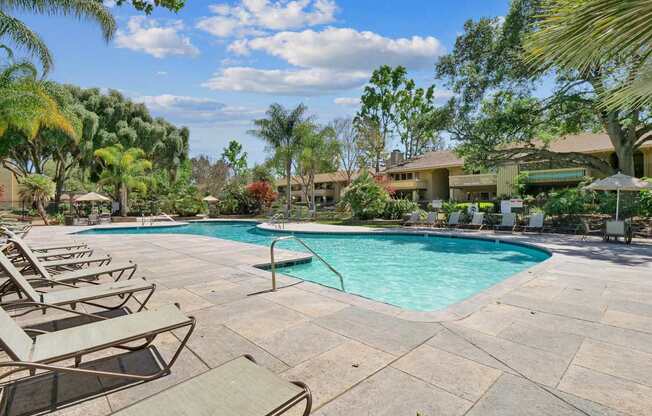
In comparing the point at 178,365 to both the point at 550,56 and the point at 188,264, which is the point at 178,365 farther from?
the point at 188,264

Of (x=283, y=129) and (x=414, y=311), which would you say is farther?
(x=283, y=129)

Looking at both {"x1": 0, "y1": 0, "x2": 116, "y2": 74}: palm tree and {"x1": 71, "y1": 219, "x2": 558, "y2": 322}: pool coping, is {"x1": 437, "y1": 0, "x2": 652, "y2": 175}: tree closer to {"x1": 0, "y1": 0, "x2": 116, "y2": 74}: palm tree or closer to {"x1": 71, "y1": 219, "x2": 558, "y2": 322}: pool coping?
{"x1": 71, "y1": 219, "x2": 558, "y2": 322}: pool coping

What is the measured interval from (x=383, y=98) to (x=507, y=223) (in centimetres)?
2628

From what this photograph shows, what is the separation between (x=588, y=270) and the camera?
23.1 feet

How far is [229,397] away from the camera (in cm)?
186

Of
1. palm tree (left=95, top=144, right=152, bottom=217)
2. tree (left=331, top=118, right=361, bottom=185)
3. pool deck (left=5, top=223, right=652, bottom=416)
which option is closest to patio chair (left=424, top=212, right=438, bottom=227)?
pool deck (left=5, top=223, right=652, bottom=416)

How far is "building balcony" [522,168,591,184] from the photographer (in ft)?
87.1

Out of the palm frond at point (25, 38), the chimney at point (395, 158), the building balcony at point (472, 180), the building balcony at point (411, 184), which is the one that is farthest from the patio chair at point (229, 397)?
the chimney at point (395, 158)

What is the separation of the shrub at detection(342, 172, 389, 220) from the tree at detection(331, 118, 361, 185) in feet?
39.0

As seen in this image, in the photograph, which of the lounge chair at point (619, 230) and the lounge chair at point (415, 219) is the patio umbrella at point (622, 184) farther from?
the lounge chair at point (415, 219)

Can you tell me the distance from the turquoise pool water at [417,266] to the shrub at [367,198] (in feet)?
18.5

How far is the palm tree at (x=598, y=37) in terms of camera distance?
5.67 ft

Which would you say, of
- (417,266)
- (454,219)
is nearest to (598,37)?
(417,266)

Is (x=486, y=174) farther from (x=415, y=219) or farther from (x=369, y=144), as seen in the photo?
(x=415, y=219)
